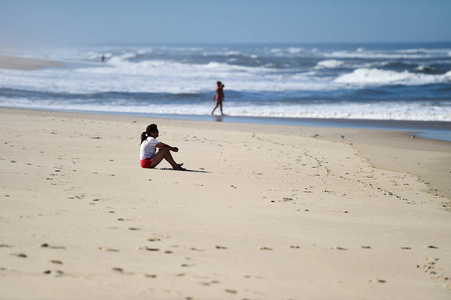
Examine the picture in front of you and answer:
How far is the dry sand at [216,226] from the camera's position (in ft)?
13.9

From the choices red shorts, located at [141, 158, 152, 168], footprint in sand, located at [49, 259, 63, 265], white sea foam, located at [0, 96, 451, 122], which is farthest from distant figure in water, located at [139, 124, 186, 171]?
white sea foam, located at [0, 96, 451, 122]

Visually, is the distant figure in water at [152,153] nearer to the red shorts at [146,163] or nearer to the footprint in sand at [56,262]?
the red shorts at [146,163]

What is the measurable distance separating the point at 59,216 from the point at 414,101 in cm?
2282

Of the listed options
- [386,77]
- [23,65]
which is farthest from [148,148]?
[23,65]

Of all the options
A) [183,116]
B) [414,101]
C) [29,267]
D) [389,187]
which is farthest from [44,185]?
[414,101]

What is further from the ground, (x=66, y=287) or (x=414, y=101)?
(x=414, y=101)

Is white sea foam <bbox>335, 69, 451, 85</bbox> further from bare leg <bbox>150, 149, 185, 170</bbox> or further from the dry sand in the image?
bare leg <bbox>150, 149, 185, 170</bbox>

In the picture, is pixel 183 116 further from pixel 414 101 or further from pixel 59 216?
pixel 59 216

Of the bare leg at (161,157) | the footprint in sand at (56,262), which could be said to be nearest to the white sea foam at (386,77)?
the bare leg at (161,157)

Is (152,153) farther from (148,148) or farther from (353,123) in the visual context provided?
(353,123)

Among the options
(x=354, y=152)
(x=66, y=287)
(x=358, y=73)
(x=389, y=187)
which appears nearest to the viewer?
(x=66, y=287)

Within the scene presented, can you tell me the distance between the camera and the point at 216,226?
5.87m

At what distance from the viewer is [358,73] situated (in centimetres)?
4691

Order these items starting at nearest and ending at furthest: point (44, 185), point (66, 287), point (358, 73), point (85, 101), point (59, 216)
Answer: point (66, 287)
point (59, 216)
point (44, 185)
point (85, 101)
point (358, 73)
